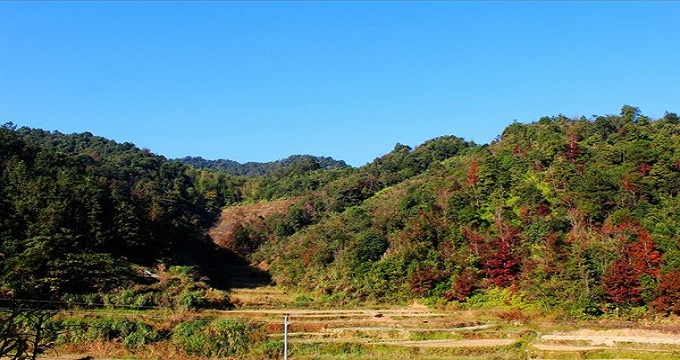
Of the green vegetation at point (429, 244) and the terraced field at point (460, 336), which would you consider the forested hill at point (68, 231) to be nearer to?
the green vegetation at point (429, 244)

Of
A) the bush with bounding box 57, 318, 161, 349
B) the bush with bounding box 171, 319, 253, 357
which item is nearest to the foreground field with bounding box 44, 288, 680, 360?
the bush with bounding box 57, 318, 161, 349

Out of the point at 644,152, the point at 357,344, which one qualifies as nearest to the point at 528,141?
the point at 644,152

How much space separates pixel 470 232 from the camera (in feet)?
136

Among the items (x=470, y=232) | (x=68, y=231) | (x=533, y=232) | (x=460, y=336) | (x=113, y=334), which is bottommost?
(x=460, y=336)

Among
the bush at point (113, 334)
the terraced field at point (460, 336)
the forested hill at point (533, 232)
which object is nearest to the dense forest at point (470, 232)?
the forested hill at point (533, 232)

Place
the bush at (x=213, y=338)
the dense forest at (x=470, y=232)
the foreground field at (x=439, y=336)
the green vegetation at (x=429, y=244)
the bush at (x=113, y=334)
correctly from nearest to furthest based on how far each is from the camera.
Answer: the foreground field at (x=439, y=336) → the bush at (x=213, y=338) → the bush at (x=113, y=334) → the green vegetation at (x=429, y=244) → the dense forest at (x=470, y=232)

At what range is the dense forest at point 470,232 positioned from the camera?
33094mm

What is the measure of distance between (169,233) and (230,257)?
10.5 meters

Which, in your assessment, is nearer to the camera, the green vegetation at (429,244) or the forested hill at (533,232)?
the green vegetation at (429,244)

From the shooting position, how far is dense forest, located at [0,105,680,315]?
1303 inches

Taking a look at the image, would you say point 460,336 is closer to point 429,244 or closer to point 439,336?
point 439,336

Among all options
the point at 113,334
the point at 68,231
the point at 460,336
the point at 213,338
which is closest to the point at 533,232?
the point at 460,336

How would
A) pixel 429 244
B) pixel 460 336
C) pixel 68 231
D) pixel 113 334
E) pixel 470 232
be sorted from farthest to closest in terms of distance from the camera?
pixel 429 244 < pixel 470 232 < pixel 68 231 < pixel 460 336 < pixel 113 334

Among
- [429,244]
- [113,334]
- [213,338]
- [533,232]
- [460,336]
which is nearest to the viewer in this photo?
[213,338]
